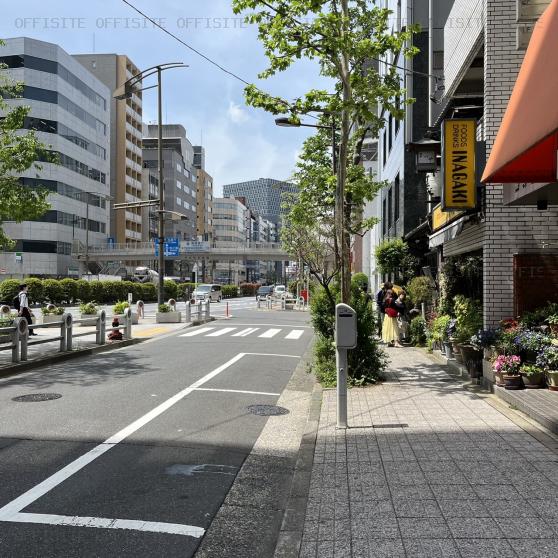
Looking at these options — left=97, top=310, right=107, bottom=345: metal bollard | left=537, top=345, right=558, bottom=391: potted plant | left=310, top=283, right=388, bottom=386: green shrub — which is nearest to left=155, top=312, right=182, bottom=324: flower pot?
left=97, top=310, right=107, bottom=345: metal bollard

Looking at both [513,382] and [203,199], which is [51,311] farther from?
[203,199]

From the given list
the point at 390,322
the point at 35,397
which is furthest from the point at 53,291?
the point at 35,397

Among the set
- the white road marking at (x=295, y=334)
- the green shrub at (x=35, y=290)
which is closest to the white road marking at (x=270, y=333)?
the white road marking at (x=295, y=334)

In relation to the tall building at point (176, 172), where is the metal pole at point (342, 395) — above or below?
below

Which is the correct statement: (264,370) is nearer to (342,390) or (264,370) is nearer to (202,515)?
(342,390)

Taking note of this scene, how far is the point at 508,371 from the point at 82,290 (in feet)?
148

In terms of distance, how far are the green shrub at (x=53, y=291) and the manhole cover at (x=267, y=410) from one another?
3908 centimetres

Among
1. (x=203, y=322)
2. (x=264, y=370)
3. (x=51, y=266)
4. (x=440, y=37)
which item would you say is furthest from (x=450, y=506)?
(x=51, y=266)

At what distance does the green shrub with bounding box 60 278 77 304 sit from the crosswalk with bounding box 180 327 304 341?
1007 inches

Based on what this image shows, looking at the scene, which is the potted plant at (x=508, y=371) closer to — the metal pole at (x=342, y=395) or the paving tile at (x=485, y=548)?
the metal pole at (x=342, y=395)

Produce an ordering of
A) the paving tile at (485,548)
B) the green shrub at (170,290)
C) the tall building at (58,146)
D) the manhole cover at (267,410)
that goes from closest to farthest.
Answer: the paving tile at (485,548) < the manhole cover at (267,410) < the green shrub at (170,290) < the tall building at (58,146)

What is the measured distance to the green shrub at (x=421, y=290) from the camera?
16.8 m

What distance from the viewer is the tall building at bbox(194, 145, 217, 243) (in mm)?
142750

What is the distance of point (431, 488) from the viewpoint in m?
4.56
